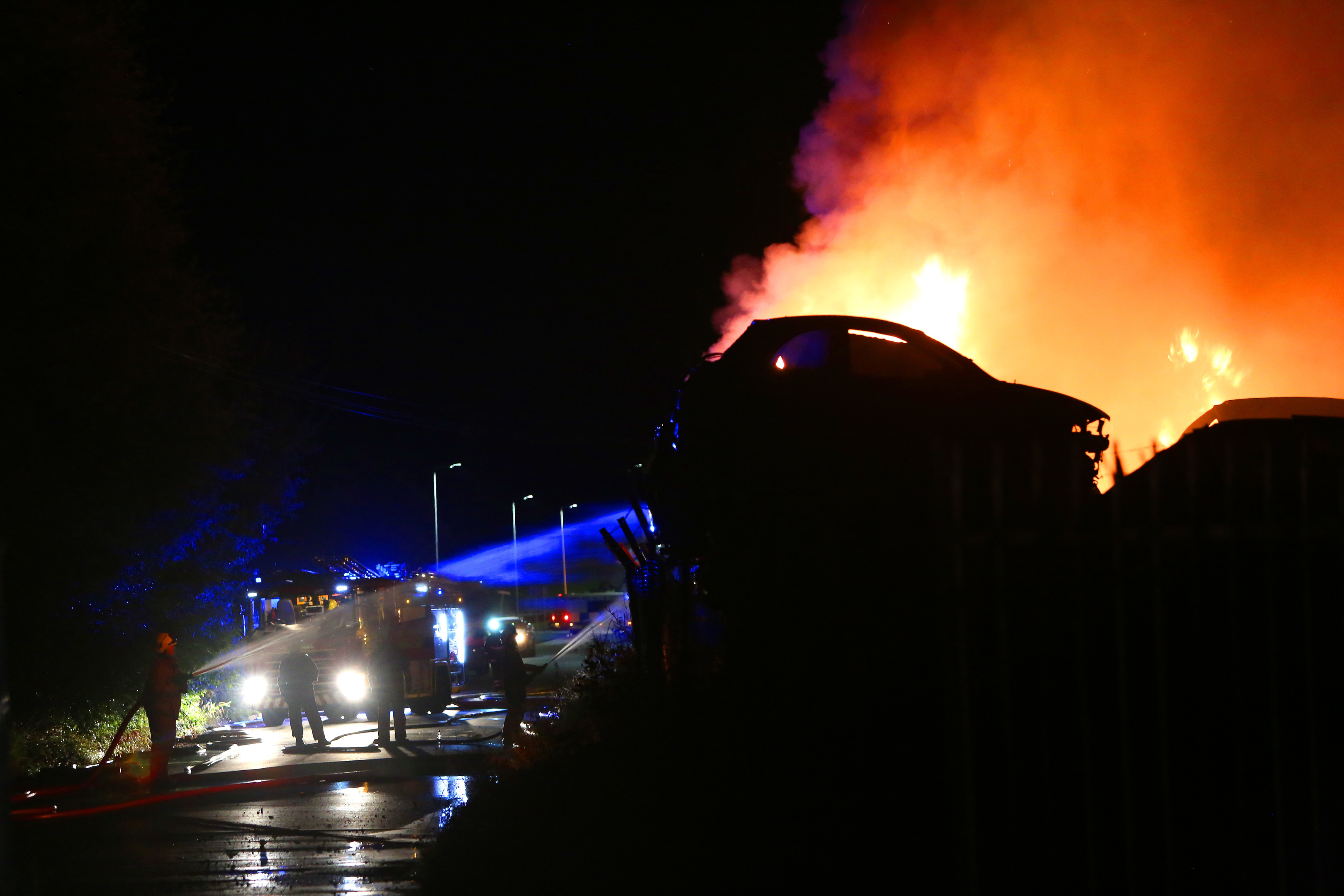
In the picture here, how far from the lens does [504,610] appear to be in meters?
52.2

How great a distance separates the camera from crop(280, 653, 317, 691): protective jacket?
659 inches

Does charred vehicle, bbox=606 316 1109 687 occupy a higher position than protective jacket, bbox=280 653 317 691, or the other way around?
charred vehicle, bbox=606 316 1109 687

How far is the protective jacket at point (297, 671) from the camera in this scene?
1673 centimetres

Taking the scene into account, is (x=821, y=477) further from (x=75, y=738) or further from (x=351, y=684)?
(x=351, y=684)

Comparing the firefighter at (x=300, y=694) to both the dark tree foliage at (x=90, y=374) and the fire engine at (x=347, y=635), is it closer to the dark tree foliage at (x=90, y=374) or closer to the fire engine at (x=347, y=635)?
the fire engine at (x=347, y=635)

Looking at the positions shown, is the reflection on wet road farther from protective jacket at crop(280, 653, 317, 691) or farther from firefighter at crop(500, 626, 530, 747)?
protective jacket at crop(280, 653, 317, 691)

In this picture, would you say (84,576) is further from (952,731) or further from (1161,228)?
(1161,228)

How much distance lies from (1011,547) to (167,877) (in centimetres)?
645

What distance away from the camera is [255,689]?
20.9 m

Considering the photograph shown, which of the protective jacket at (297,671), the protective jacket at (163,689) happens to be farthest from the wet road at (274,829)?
the protective jacket at (297,671)

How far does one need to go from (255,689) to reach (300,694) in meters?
4.85

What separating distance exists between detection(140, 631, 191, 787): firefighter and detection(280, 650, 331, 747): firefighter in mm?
3232

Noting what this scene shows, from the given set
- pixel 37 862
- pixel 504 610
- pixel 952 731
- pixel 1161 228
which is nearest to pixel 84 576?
pixel 37 862

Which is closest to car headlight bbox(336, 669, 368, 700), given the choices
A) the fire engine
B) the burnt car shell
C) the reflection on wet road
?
the fire engine
